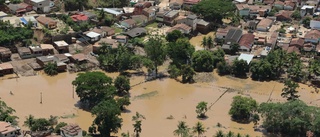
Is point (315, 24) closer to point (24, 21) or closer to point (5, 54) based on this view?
point (24, 21)

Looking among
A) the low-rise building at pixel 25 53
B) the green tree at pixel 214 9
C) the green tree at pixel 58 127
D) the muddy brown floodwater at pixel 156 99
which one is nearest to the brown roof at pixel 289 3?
the green tree at pixel 214 9

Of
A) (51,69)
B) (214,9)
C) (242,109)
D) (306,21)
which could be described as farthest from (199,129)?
(306,21)

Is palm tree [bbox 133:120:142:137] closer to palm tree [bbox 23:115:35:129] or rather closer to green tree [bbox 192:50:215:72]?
palm tree [bbox 23:115:35:129]

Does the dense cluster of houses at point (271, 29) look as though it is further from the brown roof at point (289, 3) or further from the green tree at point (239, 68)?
the green tree at point (239, 68)

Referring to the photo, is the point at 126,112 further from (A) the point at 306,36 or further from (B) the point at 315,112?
(A) the point at 306,36

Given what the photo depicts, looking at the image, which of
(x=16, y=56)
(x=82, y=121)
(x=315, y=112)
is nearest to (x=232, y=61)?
(x=315, y=112)
